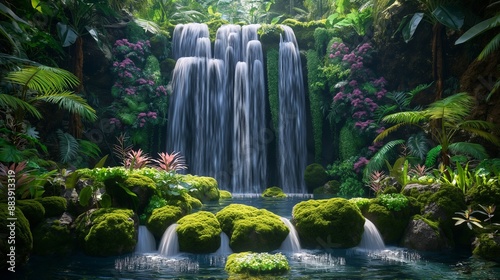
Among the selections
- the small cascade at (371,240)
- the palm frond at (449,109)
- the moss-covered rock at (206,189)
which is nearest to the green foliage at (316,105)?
the moss-covered rock at (206,189)

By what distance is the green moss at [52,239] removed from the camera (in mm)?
6796

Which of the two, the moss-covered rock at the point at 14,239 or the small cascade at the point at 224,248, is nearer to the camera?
the moss-covered rock at the point at 14,239

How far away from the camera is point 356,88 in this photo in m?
18.0

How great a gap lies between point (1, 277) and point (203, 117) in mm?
13845

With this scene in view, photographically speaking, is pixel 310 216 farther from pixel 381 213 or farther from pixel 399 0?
pixel 399 0

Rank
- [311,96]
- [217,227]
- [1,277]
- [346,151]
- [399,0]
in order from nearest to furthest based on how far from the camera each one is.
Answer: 1. [1,277]
2. [217,227]
3. [399,0]
4. [346,151]
5. [311,96]

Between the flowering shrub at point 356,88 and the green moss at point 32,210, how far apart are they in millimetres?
13066

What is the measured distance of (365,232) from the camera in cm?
787

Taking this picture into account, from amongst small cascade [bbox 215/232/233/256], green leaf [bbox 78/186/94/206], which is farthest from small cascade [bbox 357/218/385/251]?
green leaf [bbox 78/186/94/206]

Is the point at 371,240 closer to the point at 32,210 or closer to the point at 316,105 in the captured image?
the point at 32,210

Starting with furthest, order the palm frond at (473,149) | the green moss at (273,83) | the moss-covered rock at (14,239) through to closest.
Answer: the green moss at (273,83) < the palm frond at (473,149) < the moss-covered rock at (14,239)

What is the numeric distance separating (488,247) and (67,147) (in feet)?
36.9

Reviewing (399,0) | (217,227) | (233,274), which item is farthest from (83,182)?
(399,0)

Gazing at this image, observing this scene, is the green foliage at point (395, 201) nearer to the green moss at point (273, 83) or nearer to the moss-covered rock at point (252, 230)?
the moss-covered rock at point (252, 230)
